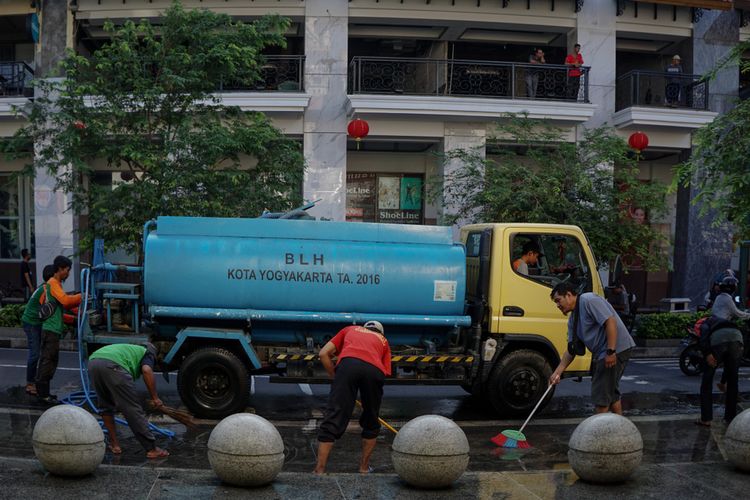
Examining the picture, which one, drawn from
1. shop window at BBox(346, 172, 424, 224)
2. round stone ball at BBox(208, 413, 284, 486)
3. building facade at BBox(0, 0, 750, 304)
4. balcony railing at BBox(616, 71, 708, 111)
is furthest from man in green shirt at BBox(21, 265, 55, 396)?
balcony railing at BBox(616, 71, 708, 111)

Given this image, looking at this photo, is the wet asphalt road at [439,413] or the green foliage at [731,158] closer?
the wet asphalt road at [439,413]

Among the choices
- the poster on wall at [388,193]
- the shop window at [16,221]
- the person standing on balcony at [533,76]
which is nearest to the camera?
the person standing on balcony at [533,76]

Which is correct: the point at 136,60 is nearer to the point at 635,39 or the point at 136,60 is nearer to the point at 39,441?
→ the point at 39,441

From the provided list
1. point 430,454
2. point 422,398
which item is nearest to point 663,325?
point 422,398

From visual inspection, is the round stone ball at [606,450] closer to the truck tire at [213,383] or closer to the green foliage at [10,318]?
the truck tire at [213,383]

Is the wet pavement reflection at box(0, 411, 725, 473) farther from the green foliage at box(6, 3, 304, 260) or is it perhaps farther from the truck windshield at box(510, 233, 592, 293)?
the green foliage at box(6, 3, 304, 260)

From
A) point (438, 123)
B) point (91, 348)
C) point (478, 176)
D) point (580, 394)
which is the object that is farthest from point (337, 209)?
point (91, 348)

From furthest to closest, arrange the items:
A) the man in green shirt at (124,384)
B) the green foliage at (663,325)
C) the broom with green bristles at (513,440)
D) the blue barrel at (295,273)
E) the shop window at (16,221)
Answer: the shop window at (16,221) < the green foliage at (663,325) < the blue barrel at (295,273) < the broom with green bristles at (513,440) < the man in green shirt at (124,384)

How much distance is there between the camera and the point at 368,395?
6.82 meters

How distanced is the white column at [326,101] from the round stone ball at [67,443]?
48.5ft

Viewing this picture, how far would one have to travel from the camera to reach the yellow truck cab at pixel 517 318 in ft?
32.6

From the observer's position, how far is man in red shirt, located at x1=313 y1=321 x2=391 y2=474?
6762mm

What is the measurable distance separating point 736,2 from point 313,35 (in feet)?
39.8

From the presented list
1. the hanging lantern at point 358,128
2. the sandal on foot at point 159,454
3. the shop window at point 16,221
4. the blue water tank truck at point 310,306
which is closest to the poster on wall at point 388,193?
the hanging lantern at point 358,128
